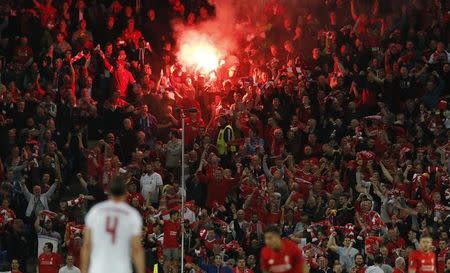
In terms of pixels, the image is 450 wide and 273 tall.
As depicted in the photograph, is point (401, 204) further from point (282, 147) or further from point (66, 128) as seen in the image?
point (66, 128)

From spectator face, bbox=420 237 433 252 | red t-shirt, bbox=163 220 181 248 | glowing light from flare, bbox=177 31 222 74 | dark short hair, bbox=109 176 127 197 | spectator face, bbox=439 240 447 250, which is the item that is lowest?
dark short hair, bbox=109 176 127 197

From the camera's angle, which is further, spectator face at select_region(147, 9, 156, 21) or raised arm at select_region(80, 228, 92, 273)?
spectator face at select_region(147, 9, 156, 21)

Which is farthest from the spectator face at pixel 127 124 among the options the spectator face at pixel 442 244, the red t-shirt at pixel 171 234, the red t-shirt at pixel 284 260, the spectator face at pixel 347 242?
the red t-shirt at pixel 284 260

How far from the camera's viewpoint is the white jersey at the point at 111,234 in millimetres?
12438

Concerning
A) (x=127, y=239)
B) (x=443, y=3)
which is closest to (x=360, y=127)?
(x=443, y=3)

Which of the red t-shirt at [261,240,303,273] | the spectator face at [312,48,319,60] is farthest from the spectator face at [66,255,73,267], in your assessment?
the spectator face at [312,48,319,60]

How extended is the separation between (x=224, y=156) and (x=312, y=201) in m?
2.63

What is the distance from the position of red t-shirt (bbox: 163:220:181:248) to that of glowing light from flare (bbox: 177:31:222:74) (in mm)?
6319

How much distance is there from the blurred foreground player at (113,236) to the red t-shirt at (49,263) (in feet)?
31.5

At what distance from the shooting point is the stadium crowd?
2298 cm

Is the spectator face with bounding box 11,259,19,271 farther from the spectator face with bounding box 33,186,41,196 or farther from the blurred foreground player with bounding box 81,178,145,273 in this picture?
the blurred foreground player with bounding box 81,178,145,273

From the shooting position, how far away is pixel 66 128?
2531cm

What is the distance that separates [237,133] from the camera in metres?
26.0

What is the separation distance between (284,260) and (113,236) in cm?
246
